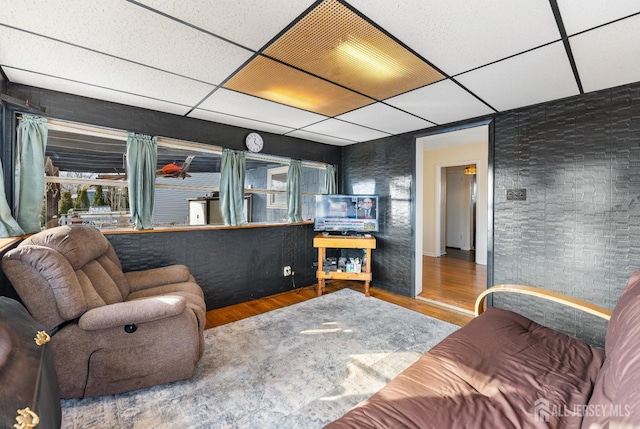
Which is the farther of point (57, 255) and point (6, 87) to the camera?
point (6, 87)

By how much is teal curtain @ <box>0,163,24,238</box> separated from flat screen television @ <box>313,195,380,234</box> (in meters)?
3.01

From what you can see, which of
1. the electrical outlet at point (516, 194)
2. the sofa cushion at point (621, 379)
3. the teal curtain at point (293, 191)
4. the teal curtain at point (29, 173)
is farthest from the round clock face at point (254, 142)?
the sofa cushion at point (621, 379)

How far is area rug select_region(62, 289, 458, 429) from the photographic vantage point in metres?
1.61

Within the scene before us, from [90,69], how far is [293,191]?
2545mm

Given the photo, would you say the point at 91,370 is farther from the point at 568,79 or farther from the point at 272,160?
the point at 568,79

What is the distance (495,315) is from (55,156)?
153 inches

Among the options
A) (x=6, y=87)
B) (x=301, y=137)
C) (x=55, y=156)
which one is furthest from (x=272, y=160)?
(x=6, y=87)

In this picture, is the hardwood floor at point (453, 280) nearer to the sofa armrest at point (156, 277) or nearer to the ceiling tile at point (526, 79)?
the ceiling tile at point (526, 79)

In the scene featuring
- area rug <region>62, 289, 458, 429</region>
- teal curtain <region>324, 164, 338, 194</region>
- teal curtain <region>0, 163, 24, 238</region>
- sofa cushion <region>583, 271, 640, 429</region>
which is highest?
teal curtain <region>324, 164, 338, 194</region>

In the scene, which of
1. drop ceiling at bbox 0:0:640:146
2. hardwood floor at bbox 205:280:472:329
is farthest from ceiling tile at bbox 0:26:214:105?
hardwood floor at bbox 205:280:472:329

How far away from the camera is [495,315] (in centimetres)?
177

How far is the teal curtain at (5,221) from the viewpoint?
1.96m

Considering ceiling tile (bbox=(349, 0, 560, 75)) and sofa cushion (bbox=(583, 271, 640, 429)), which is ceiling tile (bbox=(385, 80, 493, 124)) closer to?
ceiling tile (bbox=(349, 0, 560, 75))

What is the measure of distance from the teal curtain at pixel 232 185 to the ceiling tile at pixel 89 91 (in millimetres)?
721
